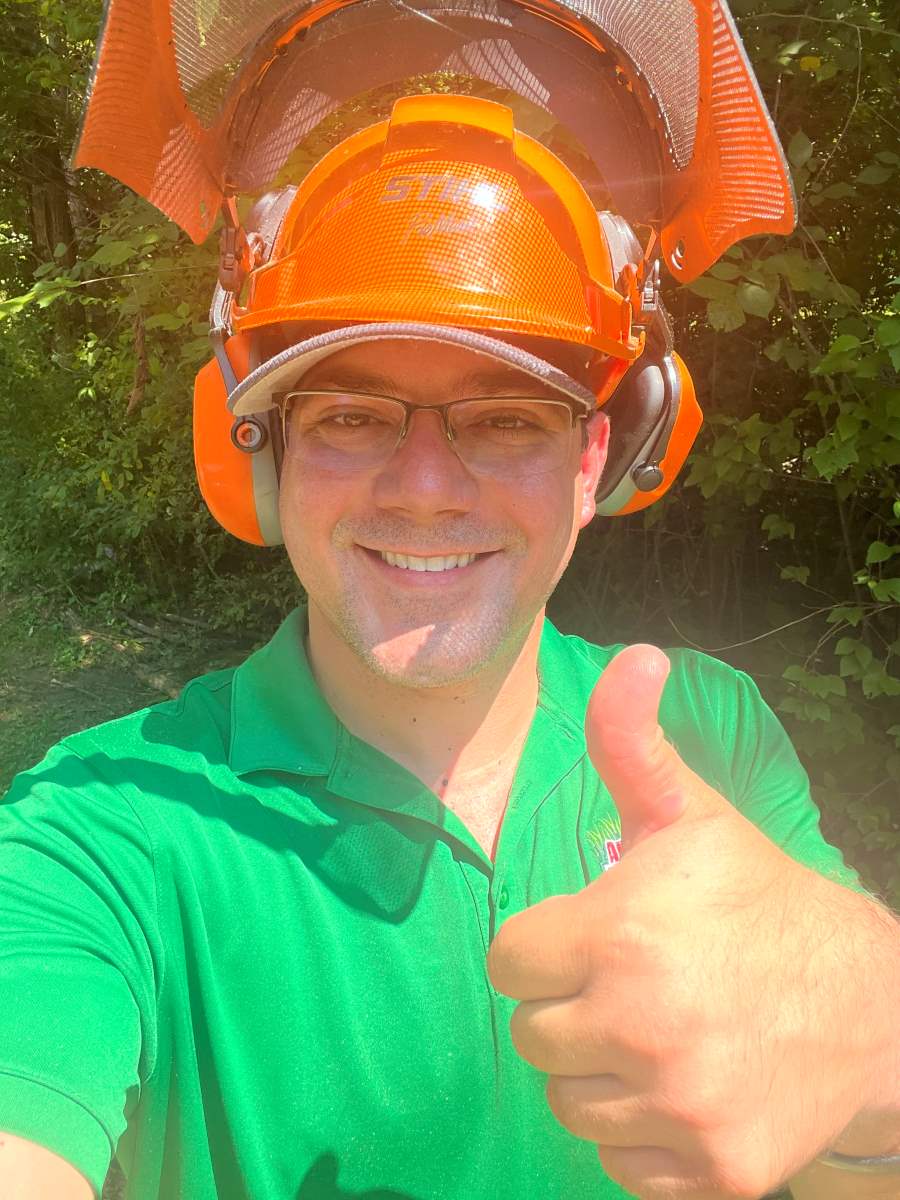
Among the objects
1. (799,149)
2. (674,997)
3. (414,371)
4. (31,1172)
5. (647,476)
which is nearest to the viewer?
(674,997)

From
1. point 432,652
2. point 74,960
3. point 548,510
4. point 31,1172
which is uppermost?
point 548,510

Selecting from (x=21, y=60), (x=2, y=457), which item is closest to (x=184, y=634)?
(x=2, y=457)

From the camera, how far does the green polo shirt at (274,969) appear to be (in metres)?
1.29

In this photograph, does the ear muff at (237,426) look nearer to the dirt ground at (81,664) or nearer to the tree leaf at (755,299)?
the tree leaf at (755,299)

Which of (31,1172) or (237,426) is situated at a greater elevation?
(237,426)

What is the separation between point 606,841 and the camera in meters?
1.62

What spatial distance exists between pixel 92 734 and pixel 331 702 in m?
0.45

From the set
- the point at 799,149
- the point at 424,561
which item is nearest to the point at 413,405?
the point at 424,561

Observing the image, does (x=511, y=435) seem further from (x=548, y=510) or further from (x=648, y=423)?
(x=648, y=423)

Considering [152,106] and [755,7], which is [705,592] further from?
[152,106]

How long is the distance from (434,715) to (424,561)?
0.32 m

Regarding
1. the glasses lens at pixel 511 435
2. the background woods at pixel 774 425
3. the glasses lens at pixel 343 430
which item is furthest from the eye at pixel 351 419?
the background woods at pixel 774 425

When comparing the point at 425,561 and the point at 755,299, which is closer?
the point at 425,561

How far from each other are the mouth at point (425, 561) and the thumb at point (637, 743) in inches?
27.6
